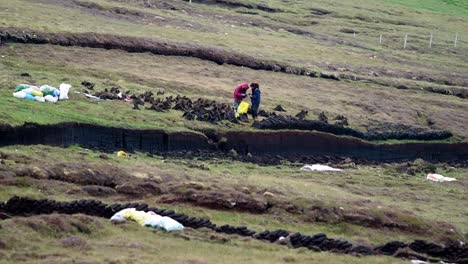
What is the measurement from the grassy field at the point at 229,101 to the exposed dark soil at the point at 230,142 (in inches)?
18.9

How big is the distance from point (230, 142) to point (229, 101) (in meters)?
6.68

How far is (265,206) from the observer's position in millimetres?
32344

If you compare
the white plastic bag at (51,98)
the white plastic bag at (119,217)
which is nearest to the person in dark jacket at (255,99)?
the white plastic bag at (51,98)

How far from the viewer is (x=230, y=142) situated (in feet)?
145

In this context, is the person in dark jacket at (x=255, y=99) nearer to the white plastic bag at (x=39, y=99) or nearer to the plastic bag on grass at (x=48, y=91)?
the plastic bag on grass at (x=48, y=91)

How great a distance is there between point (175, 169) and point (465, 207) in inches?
337

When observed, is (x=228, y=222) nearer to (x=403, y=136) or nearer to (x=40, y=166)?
(x=40, y=166)

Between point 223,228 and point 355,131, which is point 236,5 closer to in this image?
point 355,131

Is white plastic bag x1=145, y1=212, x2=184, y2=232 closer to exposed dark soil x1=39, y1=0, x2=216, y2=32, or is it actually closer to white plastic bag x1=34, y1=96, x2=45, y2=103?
white plastic bag x1=34, y1=96, x2=45, y2=103

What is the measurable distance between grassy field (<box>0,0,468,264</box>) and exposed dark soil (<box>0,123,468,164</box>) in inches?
18.9

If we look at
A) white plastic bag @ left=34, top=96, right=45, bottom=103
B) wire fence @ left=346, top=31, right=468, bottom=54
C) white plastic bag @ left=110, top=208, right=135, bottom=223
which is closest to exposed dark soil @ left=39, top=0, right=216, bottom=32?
wire fence @ left=346, top=31, right=468, bottom=54

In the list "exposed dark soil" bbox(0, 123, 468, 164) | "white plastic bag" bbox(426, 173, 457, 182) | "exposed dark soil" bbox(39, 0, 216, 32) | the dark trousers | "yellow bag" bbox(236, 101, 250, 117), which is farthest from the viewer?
"exposed dark soil" bbox(39, 0, 216, 32)

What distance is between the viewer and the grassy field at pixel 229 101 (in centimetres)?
2722

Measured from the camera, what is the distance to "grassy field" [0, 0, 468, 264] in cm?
2722
